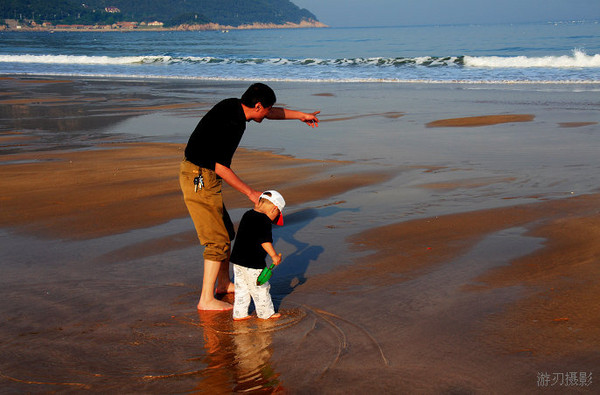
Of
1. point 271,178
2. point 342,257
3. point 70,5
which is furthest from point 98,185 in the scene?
point 70,5

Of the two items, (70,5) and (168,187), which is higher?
(70,5)

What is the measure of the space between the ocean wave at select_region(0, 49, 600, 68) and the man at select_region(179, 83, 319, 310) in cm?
2834

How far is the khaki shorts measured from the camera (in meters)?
4.07

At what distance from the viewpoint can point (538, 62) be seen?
102 feet

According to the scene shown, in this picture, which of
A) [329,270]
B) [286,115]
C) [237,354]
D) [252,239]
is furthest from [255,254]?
[286,115]

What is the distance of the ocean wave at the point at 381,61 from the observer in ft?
101

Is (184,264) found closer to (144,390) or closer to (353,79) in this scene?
(144,390)

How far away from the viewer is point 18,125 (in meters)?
13.0

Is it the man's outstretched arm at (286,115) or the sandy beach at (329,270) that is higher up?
the man's outstretched arm at (286,115)

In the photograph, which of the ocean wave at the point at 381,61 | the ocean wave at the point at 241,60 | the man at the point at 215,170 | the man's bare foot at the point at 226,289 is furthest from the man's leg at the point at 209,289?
the ocean wave at the point at 241,60

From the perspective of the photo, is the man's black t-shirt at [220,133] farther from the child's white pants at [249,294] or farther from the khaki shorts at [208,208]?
the child's white pants at [249,294]

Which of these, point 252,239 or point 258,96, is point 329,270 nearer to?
point 252,239

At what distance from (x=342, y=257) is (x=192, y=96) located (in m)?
14.7

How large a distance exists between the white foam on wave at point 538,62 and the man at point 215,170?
92.2 feet
